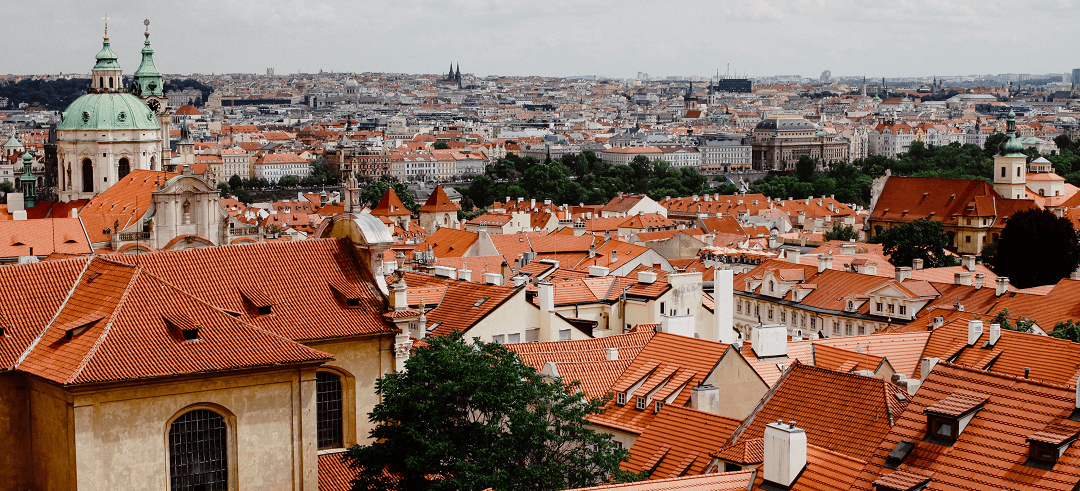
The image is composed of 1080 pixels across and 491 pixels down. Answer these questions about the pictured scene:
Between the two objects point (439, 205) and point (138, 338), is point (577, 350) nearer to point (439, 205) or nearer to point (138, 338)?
point (138, 338)

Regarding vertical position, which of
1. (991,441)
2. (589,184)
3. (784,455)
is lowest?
(589,184)

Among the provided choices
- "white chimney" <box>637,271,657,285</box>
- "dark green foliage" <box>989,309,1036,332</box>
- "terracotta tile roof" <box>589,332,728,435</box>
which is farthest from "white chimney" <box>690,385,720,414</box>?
"white chimney" <box>637,271,657,285</box>

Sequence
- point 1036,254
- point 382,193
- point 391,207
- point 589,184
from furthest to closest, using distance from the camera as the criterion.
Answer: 1. point 589,184
2. point 382,193
3. point 391,207
4. point 1036,254

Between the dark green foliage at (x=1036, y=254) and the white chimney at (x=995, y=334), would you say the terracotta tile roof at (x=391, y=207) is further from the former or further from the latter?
the white chimney at (x=995, y=334)

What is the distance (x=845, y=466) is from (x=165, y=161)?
6315cm

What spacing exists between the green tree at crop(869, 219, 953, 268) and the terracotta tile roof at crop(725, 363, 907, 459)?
5107 cm

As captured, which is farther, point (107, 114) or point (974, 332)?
point (107, 114)

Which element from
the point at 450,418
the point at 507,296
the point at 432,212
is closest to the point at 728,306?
the point at 507,296

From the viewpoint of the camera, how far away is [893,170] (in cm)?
17238

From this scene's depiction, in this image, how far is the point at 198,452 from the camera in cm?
2309

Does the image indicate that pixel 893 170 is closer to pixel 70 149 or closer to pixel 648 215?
pixel 648 215

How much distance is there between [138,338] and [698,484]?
9.40 meters

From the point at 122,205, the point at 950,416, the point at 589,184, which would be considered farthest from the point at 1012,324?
the point at 589,184

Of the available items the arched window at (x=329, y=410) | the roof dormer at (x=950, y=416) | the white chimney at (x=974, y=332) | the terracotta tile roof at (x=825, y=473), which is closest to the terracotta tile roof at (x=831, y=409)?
the terracotta tile roof at (x=825, y=473)
